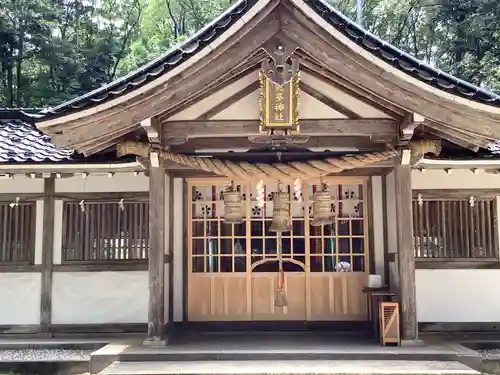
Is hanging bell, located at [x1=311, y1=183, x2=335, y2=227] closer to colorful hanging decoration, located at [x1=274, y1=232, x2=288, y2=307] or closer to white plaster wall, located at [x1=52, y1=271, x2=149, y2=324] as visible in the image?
colorful hanging decoration, located at [x1=274, y1=232, x2=288, y2=307]

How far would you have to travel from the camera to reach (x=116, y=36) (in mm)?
29484

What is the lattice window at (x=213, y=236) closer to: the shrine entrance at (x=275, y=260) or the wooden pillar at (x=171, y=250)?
the shrine entrance at (x=275, y=260)

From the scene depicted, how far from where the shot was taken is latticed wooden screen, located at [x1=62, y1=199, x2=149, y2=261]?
9.06 meters

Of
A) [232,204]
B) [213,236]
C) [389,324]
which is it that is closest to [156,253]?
[232,204]

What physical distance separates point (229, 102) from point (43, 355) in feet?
15.1

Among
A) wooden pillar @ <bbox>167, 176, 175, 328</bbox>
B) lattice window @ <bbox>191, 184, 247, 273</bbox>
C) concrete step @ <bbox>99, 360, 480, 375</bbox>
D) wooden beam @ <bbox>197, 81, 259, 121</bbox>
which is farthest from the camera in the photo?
lattice window @ <bbox>191, 184, 247, 273</bbox>

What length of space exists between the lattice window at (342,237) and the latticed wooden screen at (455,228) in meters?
0.91

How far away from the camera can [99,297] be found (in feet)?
29.7

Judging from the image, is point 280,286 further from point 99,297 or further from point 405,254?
point 99,297

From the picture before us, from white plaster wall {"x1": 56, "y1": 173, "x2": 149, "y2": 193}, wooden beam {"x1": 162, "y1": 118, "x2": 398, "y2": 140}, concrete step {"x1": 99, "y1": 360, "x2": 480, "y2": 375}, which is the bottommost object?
concrete step {"x1": 99, "y1": 360, "x2": 480, "y2": 375}

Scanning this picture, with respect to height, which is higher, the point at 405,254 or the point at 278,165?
the point at 278,165

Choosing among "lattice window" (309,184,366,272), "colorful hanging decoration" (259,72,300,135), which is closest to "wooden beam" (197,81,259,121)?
"colorful hanging decoration" (259,72,300,135)

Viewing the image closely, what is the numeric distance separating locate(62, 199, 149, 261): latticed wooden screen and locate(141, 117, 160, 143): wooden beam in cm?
205

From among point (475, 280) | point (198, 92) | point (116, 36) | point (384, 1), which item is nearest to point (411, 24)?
point (384, 1)
